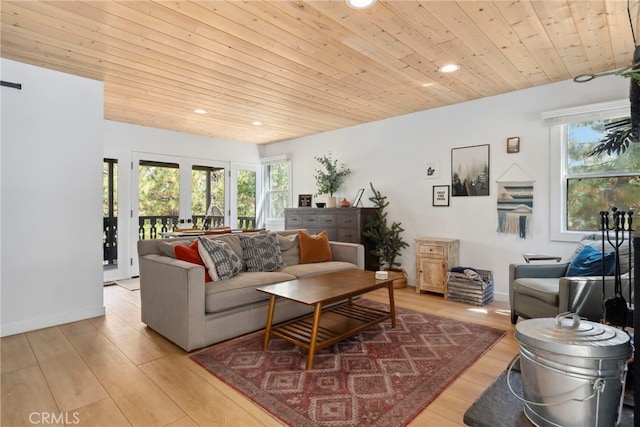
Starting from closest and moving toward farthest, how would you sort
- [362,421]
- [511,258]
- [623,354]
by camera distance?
1. [623,354]
2. [362,421]
3. [511,258]

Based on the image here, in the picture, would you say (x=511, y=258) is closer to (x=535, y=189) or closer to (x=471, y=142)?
(x=535, y=189)

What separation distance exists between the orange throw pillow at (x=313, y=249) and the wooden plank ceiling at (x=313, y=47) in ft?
5.60

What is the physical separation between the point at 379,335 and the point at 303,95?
109 inches

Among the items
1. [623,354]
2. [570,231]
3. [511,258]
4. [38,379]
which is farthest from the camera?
[511,258]

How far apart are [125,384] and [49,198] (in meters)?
2.10

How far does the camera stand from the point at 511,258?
3.90 m

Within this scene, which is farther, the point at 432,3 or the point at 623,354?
the point at 432,3

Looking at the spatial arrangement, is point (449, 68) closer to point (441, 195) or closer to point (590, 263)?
point (441, 195)

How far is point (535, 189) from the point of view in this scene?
147 inches

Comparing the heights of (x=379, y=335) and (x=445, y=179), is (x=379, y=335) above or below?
below

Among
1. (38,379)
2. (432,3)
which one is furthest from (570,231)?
(38,379)

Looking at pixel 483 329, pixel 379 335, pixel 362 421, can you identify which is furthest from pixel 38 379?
pixel 483 329

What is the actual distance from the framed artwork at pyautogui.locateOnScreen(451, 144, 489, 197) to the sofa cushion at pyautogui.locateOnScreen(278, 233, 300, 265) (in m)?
2.18

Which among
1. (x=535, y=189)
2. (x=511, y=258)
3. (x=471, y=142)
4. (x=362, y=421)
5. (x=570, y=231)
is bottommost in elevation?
(x=362, y=421)
